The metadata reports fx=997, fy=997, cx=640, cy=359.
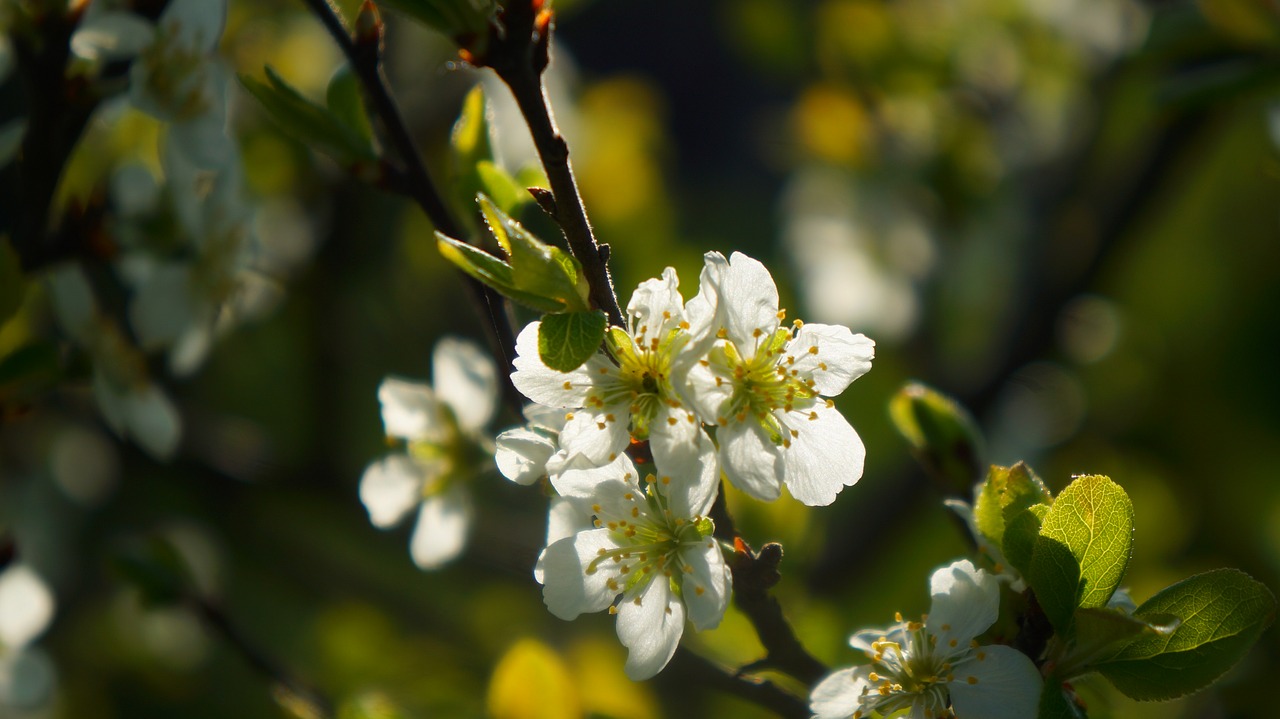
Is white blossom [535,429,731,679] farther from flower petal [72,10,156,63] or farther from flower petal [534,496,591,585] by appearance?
flower petal [72,10,156,63]

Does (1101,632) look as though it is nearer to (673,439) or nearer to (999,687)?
(999,687)

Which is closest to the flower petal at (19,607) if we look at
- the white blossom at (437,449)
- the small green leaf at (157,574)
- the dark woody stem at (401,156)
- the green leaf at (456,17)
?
the small green leaf at (157,574)

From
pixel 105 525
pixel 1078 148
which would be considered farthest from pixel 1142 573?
pixel 105 525

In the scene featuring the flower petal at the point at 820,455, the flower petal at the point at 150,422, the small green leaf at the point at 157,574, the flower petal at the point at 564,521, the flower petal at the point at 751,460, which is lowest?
the small green leaf at the point at 157,574

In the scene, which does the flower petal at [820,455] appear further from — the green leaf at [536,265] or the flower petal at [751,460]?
the green leaf at [536,265]

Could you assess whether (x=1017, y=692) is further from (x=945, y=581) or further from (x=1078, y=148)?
(x=1078, y=148)

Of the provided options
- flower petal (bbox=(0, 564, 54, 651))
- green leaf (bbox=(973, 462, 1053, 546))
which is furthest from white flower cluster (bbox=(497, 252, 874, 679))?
flower petal (bbox=(0, 564, 54, 651))
